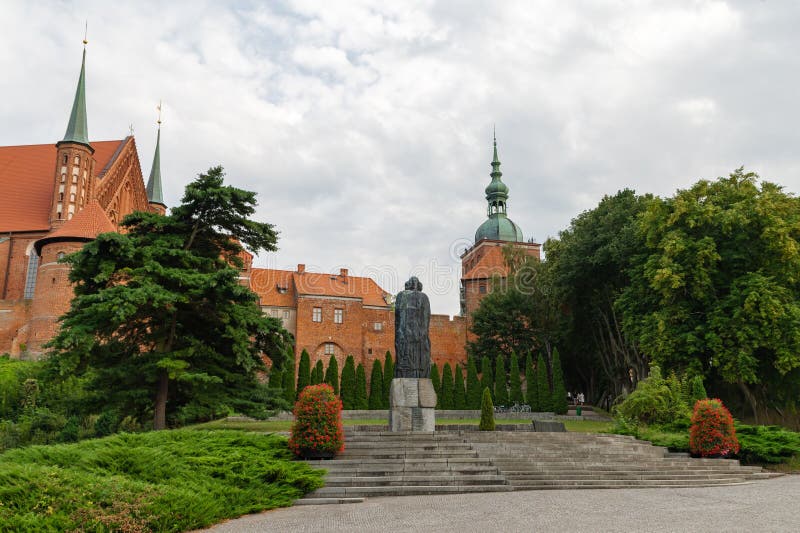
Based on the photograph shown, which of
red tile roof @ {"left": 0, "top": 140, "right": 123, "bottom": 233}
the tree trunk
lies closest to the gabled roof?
red tile roof @ {"left": 0, "top": 140, "right": 123, "bottom": 233}

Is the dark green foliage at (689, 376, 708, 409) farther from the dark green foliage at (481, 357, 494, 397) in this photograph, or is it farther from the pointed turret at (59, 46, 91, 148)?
the pointed turret at (59, 46, 91, 148)

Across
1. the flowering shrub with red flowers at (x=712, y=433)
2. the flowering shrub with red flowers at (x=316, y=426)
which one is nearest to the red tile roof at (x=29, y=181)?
the flowering shrub with red flowers at (x=316, y=426)

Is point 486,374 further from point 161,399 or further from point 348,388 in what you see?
point 161,399

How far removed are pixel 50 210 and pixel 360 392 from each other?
883 inches

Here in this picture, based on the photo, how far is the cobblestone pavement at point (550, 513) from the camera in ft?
28.2

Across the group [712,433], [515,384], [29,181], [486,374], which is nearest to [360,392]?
[486,374]

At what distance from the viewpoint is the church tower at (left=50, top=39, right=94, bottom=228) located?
124 ft

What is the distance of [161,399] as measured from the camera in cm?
1739

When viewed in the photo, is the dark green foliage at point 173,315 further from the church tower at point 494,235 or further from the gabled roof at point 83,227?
the church tower at point 494,235

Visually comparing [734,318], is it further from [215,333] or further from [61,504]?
[61,504]

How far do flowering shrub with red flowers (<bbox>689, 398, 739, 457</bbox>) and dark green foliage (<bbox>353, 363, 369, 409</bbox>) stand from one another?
24.3 meters

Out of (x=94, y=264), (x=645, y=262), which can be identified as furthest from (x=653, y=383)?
(x=94, y=264)

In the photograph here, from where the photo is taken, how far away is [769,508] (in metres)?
10.2

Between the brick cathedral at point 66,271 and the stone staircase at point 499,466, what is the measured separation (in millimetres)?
24125
